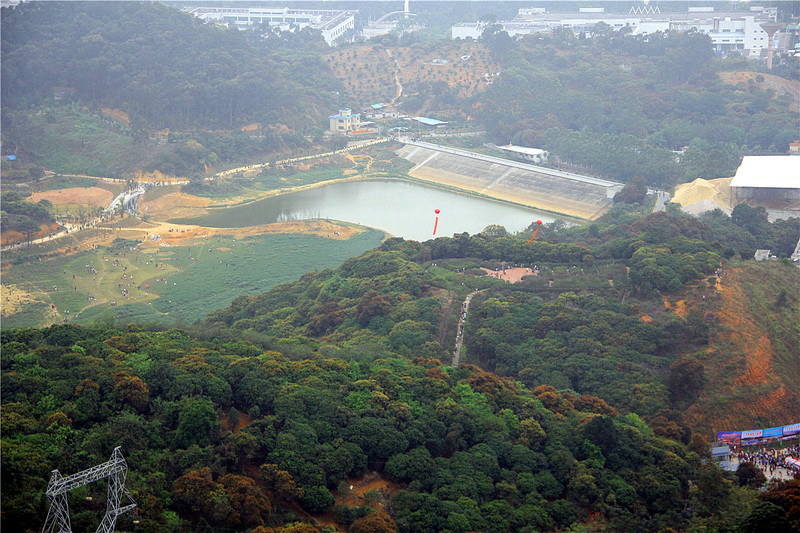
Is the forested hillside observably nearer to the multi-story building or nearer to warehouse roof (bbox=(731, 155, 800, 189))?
warehouse roof (bbox=(731, 155, 800, 189))

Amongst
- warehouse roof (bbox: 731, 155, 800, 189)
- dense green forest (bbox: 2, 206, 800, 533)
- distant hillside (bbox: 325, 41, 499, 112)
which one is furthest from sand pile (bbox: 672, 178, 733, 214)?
distant hillside (bbox: 325, 41, 499, 112)

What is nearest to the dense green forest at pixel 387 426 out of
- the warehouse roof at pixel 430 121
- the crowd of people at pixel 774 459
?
the crowd of people at pixel 774 459

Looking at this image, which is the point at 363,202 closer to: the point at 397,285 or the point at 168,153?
the point at 168,153

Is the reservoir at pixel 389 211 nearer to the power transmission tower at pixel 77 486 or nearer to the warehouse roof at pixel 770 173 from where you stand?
the warehouse roof at pixel 770 173

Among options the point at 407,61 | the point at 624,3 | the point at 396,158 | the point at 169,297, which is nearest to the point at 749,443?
the point at 169,297

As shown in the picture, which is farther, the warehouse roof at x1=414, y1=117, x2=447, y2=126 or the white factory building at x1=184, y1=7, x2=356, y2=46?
the white factory building at x1=184, y1=7, x2=356, y2=46

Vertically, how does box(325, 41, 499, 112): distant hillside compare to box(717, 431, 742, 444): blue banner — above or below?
above
